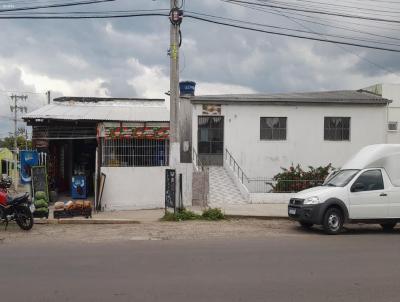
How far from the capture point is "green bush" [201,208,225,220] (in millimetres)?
14646

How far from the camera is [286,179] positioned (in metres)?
20.0

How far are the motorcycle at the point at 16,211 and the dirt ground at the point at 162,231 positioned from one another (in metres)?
0.23

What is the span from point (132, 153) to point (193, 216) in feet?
16.3

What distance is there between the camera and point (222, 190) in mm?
20047

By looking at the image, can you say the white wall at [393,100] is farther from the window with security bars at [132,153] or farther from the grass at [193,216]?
the grass at [193,216]

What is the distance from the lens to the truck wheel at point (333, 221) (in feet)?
39.6

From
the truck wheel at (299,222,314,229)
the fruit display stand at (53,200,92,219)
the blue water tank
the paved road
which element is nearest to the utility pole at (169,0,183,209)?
the fruit display stand at (53,200,92,219)

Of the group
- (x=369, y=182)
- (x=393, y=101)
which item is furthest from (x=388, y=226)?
(x=393, y=101)

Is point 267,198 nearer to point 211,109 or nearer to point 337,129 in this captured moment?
point 211,109

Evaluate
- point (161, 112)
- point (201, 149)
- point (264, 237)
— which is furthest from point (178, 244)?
point (201, 149)

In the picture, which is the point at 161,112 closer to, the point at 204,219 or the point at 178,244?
the point at 204,219

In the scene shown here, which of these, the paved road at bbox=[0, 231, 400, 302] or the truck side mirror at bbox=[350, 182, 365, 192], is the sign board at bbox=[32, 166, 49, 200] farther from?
the truck side mirror at bbox=[350, 182, 365, 192]

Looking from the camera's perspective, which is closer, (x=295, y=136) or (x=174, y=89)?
(x=174, y=89)

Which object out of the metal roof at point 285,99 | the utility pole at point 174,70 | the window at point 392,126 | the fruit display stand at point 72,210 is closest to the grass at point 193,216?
the utility pole at point 174,70
